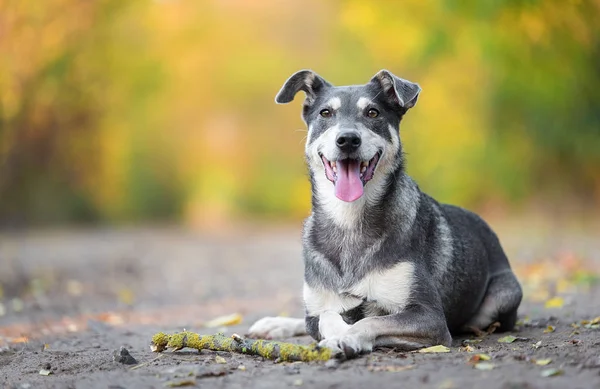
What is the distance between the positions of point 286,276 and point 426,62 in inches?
499

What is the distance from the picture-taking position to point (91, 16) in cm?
2197

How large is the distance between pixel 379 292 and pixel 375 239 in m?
0.46

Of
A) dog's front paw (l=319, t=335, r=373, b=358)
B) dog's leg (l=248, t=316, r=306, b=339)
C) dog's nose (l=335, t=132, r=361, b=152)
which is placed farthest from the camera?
dog's leg (l=248, t=316, r=306, b=339)

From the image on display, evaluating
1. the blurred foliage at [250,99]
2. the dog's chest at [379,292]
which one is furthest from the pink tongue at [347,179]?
the blurred foliage at [250,99]

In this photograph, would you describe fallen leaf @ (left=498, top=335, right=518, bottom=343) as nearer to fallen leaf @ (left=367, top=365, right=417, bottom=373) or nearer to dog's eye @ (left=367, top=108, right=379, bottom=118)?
fallen leaf @ (left=367, top=365, right=417, bottom=373)

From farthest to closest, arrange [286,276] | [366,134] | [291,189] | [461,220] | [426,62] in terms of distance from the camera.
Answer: [291,189] → [426,62] → [286,276] → [461,220] → [366,134]

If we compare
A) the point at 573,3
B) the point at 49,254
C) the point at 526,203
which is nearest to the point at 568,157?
the point at 526,203

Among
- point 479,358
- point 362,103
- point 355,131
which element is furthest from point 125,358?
point 362,103

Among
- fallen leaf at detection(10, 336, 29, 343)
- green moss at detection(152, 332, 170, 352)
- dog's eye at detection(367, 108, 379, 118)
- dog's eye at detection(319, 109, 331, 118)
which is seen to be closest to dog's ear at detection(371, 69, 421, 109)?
dog's eye at detection(367, 108, 379, 118)

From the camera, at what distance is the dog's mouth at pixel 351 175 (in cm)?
614

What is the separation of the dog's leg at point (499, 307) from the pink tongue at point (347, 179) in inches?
73.0

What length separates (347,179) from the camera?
20.3 ft

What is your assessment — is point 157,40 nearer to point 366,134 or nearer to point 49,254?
point 49,254

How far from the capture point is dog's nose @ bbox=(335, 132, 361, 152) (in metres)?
5.93
